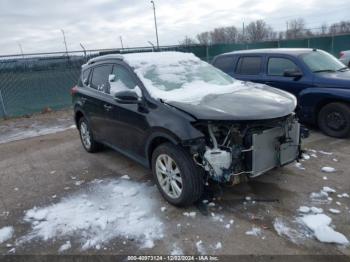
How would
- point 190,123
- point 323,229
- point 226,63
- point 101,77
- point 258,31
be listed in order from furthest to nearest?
1. point 258,31
2. point 226,63
3. point 101,77
4. point 190,123
5. point 323,229

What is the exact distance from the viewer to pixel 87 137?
5996mm

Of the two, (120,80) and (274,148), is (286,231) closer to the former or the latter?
(274,148)

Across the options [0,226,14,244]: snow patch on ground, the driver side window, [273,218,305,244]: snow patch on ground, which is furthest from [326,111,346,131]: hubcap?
[0,226,14,244]: snow patch on ground

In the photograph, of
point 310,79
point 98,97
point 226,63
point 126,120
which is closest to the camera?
point 126,120

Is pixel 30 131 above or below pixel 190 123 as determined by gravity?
below

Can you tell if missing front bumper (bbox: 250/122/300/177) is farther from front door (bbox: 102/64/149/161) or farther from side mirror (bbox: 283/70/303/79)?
side mirror (bbox: 283/70/303/79)

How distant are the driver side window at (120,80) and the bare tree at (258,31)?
177 ft

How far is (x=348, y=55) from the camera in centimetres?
1410

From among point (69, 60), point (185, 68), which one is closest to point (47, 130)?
point (69, 60)

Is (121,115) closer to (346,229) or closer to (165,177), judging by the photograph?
(165,177)

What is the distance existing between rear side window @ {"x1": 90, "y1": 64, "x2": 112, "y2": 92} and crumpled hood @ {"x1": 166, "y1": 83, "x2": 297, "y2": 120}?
1.70 meters

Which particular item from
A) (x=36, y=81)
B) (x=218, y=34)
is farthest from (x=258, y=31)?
(x=36, y=81)

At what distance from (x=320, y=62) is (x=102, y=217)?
5.40 m

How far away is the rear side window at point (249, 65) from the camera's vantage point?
7.10m
